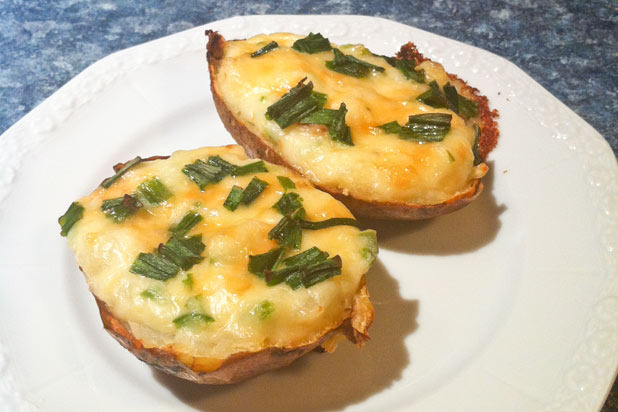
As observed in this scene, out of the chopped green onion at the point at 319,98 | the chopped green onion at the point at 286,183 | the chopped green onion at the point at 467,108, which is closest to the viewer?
the chopped green onion at the point at 286,183

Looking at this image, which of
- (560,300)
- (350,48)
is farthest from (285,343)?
(350,48)

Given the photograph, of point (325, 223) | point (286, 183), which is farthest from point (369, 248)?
point (286, 183)

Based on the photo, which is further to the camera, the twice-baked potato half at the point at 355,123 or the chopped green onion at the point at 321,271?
the twice-baked potato half at the point at 355,123

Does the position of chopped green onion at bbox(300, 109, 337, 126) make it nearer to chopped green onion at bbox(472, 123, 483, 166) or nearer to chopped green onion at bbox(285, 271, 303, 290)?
chopped green onion at bbox(472, 123, 483, 166)

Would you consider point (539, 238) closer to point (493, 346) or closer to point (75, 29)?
point (493, 346)

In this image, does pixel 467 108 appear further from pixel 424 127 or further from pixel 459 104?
pixel 424 127

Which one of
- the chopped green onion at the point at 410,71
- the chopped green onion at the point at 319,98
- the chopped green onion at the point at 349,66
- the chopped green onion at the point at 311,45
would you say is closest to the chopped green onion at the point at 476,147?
the chopped green onion at the point at 410,71

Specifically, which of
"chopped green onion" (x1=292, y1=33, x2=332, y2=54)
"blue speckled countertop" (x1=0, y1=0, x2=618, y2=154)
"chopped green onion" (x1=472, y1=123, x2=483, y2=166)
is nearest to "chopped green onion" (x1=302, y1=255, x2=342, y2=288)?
"chopped green onion" (x1=472, y1=123, x2=483, y2=166)

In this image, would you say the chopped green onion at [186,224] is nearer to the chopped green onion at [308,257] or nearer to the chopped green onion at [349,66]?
the chopped green onion at [308,257]
